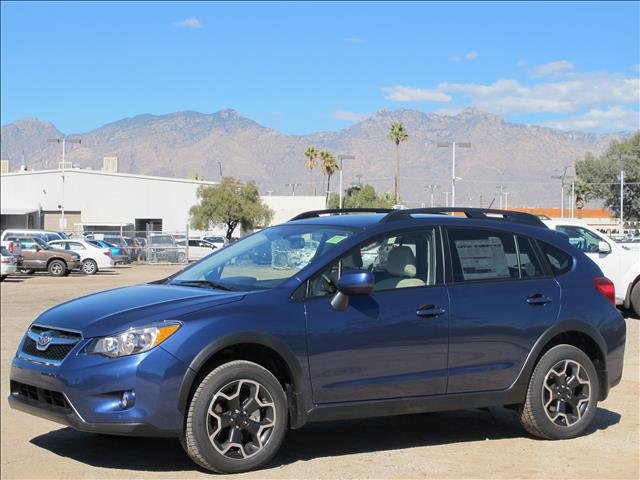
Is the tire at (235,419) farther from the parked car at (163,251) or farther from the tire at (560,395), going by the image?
the parked car at (163,251)

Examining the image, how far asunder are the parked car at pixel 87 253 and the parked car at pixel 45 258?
1.84 metres

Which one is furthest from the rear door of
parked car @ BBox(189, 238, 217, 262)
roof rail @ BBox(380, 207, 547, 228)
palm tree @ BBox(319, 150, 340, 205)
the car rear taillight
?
palm tree @ BBox(319, 150, 340, 205)

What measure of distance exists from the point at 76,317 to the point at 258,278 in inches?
50.8

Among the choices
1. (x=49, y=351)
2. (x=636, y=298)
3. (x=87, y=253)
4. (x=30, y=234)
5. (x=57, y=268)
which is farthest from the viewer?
(x=87, y=253)

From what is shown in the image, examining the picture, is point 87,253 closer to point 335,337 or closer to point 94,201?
point 335,337

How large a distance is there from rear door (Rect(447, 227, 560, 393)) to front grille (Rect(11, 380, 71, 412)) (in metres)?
2.68

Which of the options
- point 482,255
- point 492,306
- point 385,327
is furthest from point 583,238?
point 385,327

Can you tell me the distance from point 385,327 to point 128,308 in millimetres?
1737

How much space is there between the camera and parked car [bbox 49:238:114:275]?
39.8 meters

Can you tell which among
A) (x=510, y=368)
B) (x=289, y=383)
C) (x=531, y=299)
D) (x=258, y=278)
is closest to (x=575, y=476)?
(x=510, y=368)

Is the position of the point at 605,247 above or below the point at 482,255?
below

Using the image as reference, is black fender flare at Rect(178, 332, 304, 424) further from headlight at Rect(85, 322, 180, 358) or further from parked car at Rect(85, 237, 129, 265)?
parked car at Rect(85, 237, 129, 265)

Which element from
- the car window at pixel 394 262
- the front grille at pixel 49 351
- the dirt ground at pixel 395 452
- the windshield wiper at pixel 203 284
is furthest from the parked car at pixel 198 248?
the front grille at pixel 49 351

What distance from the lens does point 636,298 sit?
1711 centimetres
